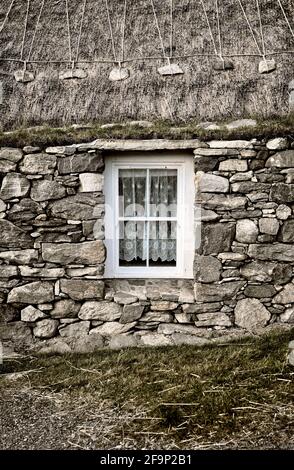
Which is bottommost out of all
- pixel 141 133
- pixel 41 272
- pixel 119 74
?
pixel 41 272

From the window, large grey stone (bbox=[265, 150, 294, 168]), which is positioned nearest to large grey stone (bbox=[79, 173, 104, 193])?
the window

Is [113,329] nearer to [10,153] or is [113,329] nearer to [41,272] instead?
[41,272]

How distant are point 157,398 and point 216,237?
1720 mm

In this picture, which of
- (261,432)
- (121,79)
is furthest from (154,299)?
(121,79)

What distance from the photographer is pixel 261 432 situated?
11.8ft

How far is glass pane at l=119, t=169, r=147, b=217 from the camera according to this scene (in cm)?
531

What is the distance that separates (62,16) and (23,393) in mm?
4411

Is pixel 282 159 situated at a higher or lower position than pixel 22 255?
higher

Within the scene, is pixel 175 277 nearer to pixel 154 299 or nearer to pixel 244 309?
pixel 154 299

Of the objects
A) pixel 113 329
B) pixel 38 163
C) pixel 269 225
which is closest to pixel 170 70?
pixel 38 163

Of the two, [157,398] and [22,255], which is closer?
[157,398]

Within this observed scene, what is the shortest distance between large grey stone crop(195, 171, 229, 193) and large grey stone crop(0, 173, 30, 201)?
174cm

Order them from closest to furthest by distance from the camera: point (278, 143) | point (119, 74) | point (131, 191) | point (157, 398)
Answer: point (157, 398)
point (278, 143)
point (131, 191)
point (119, 74)

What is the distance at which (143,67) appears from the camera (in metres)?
5.49
